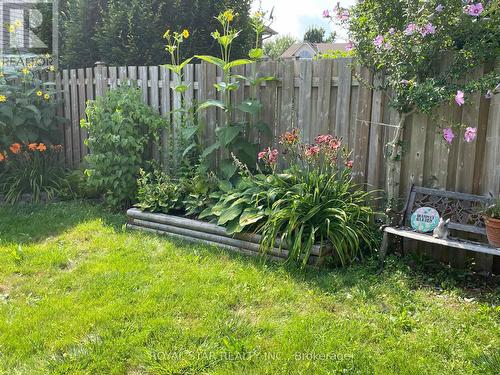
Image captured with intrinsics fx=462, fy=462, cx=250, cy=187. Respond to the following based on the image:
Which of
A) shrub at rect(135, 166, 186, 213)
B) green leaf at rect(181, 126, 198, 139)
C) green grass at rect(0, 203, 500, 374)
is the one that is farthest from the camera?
green leaf at rect(181, 126, 198, 139)

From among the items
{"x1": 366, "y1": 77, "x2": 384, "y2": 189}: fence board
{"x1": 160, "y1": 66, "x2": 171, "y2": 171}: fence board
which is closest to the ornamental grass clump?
{"x1": 366, "y1": 77, "x2": 384, "y2": 189}: fence board

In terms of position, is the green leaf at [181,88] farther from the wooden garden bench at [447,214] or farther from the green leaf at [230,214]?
the wooden garden bench at [447,214]

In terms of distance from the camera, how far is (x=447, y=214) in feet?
12.2

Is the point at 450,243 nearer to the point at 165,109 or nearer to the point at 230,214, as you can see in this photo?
the point at 230,214

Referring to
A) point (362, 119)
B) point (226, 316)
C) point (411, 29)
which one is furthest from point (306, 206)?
point (411, 29)

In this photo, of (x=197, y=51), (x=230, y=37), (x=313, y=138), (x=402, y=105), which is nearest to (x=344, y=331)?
(x=402, y=105)

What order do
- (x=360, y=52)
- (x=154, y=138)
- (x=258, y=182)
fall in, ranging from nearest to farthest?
(x=360, y=52), (x=258, y=182), (x=154, y=138)

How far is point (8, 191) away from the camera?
6125 millimetres

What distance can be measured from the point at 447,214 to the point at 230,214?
1.81 meters

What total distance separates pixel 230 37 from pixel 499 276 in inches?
130

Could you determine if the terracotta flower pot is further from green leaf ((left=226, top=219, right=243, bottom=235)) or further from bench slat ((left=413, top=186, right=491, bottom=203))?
green leaf ((left=226, top=219, right=243, bottom=235))

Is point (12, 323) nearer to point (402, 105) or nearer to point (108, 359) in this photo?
point (108, 359)

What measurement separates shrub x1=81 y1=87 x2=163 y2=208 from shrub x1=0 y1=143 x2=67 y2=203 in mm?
1078

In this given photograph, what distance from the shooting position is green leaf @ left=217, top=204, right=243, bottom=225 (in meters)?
4.10
